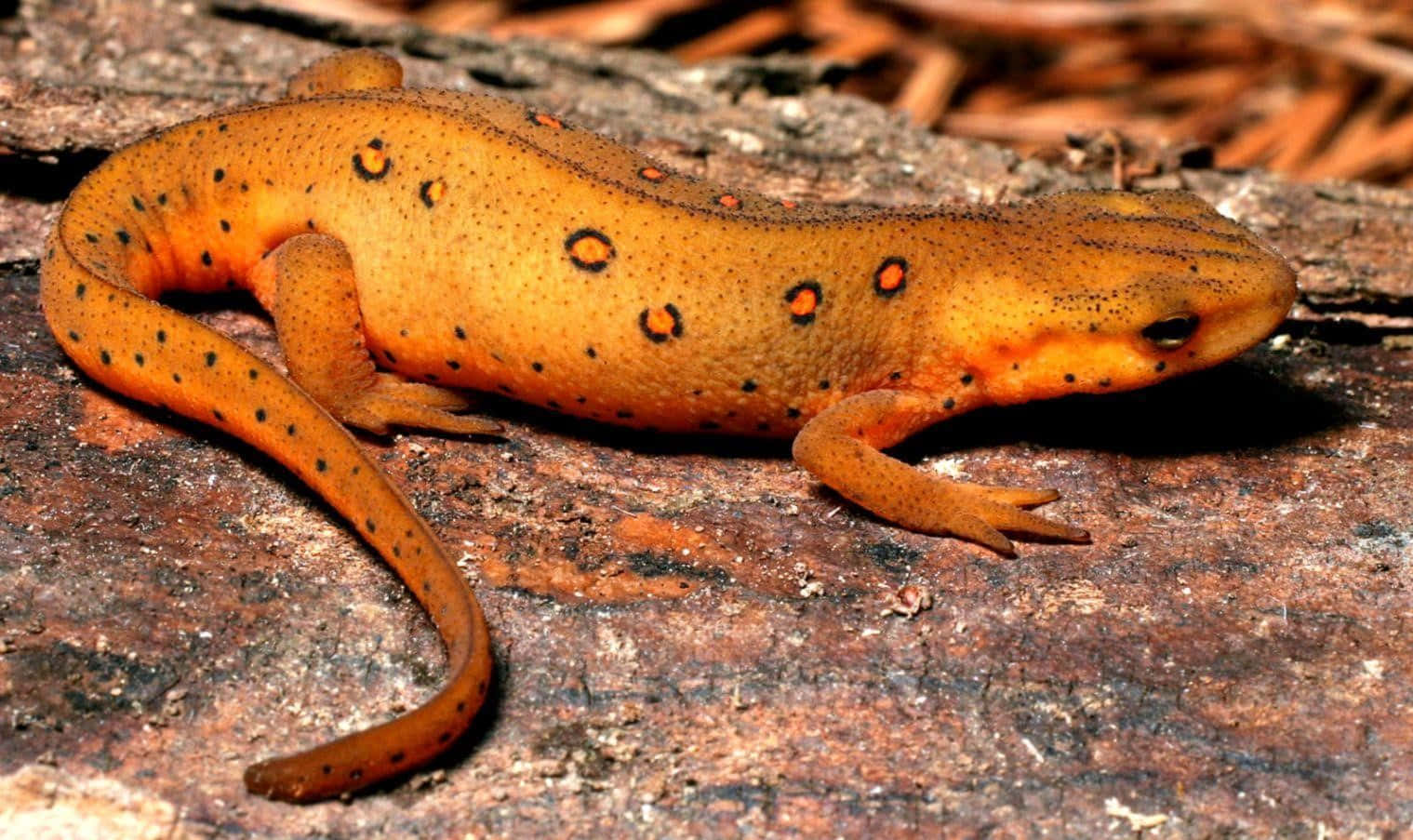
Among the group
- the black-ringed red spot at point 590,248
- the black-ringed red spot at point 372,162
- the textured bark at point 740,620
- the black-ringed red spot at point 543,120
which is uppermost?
the black-ringed red spot at point 543,120

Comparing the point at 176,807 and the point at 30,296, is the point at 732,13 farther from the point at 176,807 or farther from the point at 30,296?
the point at 176,807

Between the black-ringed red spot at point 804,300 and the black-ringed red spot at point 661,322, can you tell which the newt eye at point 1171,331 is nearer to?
the black-ringed red spot at point 804,300

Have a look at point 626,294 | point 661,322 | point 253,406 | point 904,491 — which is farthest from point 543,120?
point 904,491

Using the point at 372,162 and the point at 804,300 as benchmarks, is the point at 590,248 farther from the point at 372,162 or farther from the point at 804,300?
the point at 372,162

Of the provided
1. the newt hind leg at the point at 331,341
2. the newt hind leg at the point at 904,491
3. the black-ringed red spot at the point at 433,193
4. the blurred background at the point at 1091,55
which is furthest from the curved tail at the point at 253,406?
the blurred background at the point at 1091,55

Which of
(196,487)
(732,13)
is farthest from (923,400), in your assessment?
(732,13)

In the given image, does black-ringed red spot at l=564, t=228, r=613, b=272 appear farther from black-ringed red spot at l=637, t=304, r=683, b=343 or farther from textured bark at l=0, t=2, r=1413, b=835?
textured bark at l=0, t=2, r=1413, b=835
